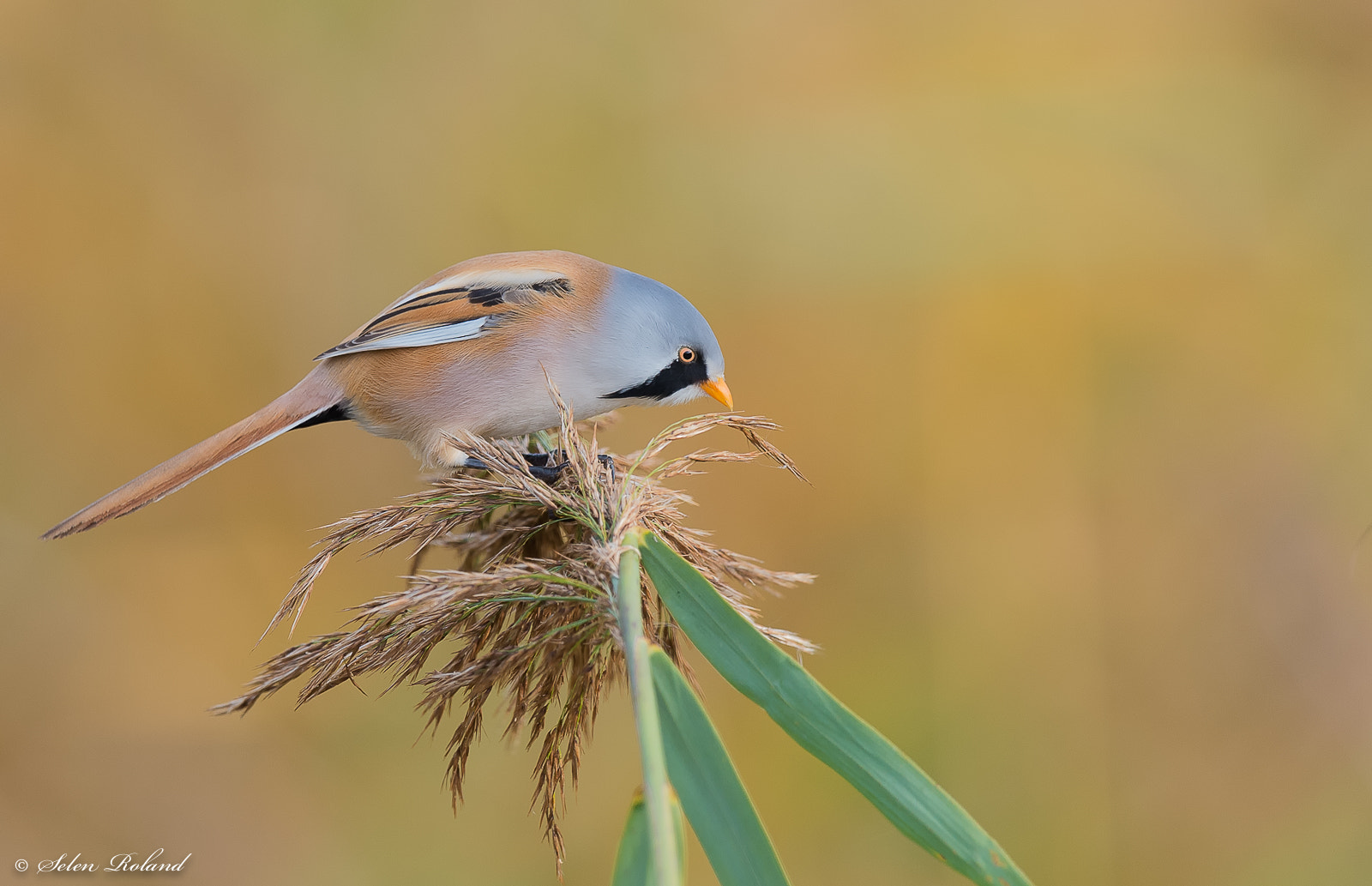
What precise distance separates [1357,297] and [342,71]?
3.99 metres

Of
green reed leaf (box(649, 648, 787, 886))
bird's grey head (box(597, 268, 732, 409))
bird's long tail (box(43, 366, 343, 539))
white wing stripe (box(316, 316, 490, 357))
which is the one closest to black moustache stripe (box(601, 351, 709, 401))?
bird's grey head (box(597, 268, 732, 409))

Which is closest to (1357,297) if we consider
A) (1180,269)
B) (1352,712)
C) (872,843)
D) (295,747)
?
(1180,269)

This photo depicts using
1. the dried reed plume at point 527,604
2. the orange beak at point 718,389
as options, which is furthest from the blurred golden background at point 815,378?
the dried reed plume at point 527,604

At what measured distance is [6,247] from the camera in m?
3.14

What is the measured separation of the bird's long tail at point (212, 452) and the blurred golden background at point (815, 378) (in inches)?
54.2

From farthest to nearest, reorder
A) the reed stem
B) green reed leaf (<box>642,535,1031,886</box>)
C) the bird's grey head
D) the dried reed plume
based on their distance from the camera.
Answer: the bird's grey head → the dried reed plume → green reed leaf (<box>642,535,1031,886</box>) → the reed stem

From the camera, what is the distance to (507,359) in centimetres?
187

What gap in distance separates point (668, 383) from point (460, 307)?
48 cm

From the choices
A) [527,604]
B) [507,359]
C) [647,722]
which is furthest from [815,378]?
[647,722]

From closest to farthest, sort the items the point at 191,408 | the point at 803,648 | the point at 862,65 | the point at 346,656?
the point at 803,648, the point at 346,656, the point at 191,408, the point at 862,65

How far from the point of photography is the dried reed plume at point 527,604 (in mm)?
1234

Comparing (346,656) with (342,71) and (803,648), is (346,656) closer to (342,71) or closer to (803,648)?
(803,648)

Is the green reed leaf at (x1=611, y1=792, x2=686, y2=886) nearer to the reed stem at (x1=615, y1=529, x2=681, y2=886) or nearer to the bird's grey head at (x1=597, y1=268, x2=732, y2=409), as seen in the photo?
the reed stem at (x1=615, y1=529, x2=681, y2=886)

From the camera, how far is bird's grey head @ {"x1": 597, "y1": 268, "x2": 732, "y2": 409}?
1854 mm
